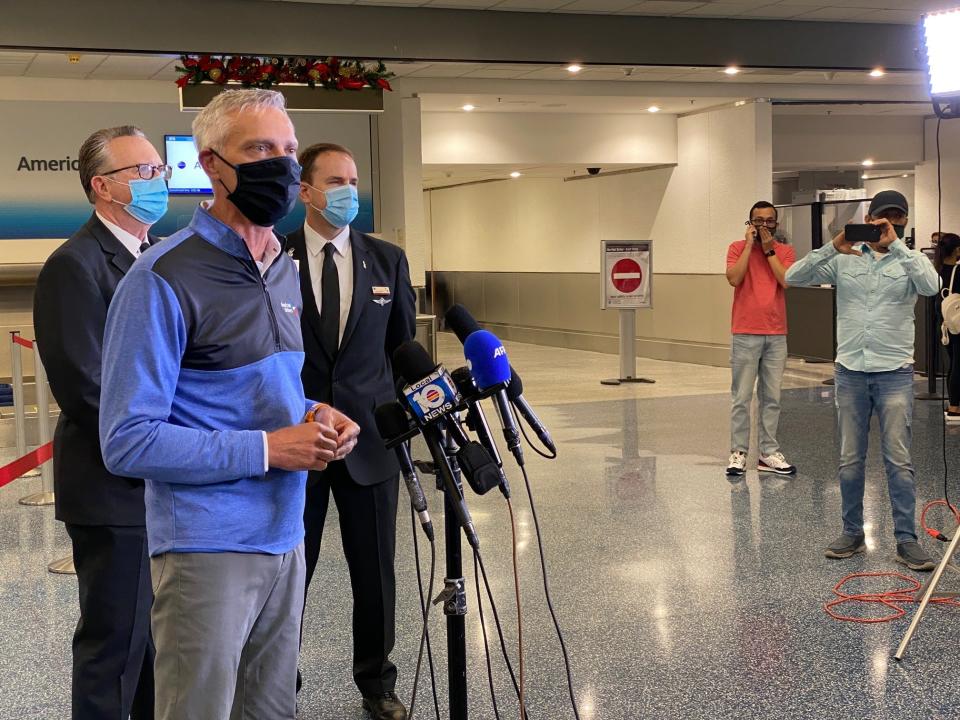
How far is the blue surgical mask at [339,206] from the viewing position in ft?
10.6

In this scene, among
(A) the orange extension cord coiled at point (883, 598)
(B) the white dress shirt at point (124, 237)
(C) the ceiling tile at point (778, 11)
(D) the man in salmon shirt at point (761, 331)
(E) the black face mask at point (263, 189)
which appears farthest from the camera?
(C) the ceiling tile at point (778, 11)

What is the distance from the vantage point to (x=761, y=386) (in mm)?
7090

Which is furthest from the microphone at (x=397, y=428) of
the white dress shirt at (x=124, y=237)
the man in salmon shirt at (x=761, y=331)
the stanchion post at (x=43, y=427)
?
the man in salmon shirt at (x=761, y=331)

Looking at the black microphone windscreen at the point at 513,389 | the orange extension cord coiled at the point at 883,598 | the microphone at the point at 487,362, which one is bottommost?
the orange extension cord coiled at the point at 883,598

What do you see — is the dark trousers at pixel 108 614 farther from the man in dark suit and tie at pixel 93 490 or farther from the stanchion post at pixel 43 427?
the stanchion post at pixel 43 427

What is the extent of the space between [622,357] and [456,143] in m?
3.46

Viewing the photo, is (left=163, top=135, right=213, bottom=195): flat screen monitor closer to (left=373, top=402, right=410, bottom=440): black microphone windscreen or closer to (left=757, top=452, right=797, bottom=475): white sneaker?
(left=757, top=452, right=797, bottom=475): white sneaker

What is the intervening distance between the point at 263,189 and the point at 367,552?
5.10 ft

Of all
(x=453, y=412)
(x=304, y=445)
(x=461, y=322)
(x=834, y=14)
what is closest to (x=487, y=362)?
(x=453, y=412)

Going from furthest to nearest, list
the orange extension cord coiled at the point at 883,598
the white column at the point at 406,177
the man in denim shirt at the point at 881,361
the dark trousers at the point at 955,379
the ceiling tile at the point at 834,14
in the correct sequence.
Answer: the white column at the point at 406,177 → the ceiling tile at the point at 834,14 → the dark trousers at the point at 955,379 → the man in denim shirt at the point at 881,361 → the orange extension cord coiled at the point at 883,598

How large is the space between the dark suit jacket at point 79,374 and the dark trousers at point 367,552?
0.68 meters

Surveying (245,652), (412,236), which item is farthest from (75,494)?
(412,236)

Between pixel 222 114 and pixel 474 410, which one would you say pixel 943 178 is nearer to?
pixel 474 410

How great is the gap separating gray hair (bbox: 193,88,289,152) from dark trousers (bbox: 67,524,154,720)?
1.07m
